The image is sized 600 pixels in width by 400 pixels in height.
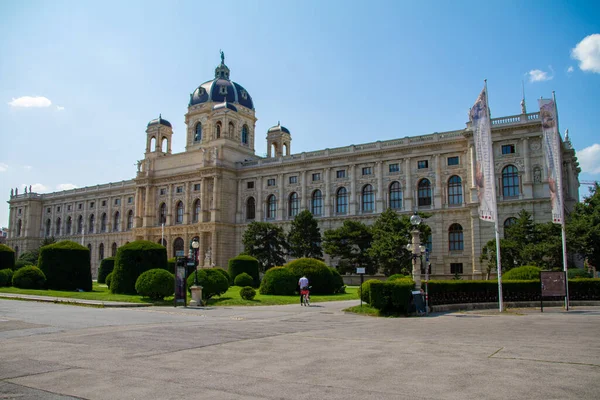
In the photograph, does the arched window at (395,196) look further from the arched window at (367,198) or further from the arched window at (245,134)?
the arched window at (245,134)

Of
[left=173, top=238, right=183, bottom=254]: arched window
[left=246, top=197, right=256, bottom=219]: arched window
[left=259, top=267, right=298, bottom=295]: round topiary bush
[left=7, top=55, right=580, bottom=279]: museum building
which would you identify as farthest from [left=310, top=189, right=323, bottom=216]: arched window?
[left=259, top=267, right=298, bottom=295]: round topiary bush

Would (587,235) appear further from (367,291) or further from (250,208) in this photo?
(250,208)

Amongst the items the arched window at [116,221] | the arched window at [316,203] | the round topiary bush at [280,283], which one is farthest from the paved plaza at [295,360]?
the arched window at [116,221]

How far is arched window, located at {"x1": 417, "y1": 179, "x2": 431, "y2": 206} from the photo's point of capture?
59031 mm

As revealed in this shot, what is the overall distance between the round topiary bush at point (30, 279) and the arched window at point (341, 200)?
3763 cm

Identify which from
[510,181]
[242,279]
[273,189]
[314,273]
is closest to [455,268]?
[510,181]

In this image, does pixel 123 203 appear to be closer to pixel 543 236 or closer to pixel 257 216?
pixel 257 216

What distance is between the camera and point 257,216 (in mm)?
71812

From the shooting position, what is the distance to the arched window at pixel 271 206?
71.7 m

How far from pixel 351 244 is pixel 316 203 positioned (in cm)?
1372

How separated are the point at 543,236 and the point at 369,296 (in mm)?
26341

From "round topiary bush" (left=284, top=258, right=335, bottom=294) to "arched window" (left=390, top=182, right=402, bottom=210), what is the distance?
25273 millimetres

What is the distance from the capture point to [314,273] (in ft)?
121

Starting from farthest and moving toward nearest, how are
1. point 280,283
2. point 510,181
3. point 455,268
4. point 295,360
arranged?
point 455,268 → point 510,181 → point 280,283 → point 295,360
